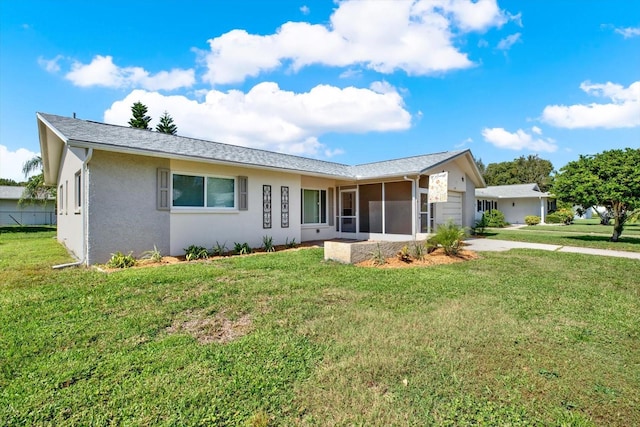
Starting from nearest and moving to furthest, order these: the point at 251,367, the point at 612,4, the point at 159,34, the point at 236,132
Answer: the point at 251,367 < the point at 612,4 < the point at 159,34 < the point at 236,132

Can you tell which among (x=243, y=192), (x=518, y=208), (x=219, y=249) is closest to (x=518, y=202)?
(x=518, y=208)

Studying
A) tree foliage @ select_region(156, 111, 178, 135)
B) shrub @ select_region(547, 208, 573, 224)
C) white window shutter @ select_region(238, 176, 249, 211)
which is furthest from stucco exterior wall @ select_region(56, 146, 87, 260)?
shrub @ select_region(547, 208, 573, 224)

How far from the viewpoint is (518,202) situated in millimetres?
32375

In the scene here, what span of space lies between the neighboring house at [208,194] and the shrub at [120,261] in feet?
1.71

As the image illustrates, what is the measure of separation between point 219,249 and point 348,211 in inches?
→ 308

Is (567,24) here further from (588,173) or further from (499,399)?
(499,399)

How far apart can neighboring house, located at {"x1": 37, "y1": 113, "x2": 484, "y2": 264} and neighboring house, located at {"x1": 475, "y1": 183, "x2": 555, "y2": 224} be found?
53.6 feet

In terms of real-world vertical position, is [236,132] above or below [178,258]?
above

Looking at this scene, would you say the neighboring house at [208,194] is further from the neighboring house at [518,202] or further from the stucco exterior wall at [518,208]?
the stucco exterior wall at [518,208]

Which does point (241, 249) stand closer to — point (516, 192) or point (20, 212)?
point (516, 192)

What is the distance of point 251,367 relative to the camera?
10.3ft

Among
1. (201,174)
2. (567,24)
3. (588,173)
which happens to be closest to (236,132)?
(201,174)

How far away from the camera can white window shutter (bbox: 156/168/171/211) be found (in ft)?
30.1

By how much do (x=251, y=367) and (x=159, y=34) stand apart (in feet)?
42.8
